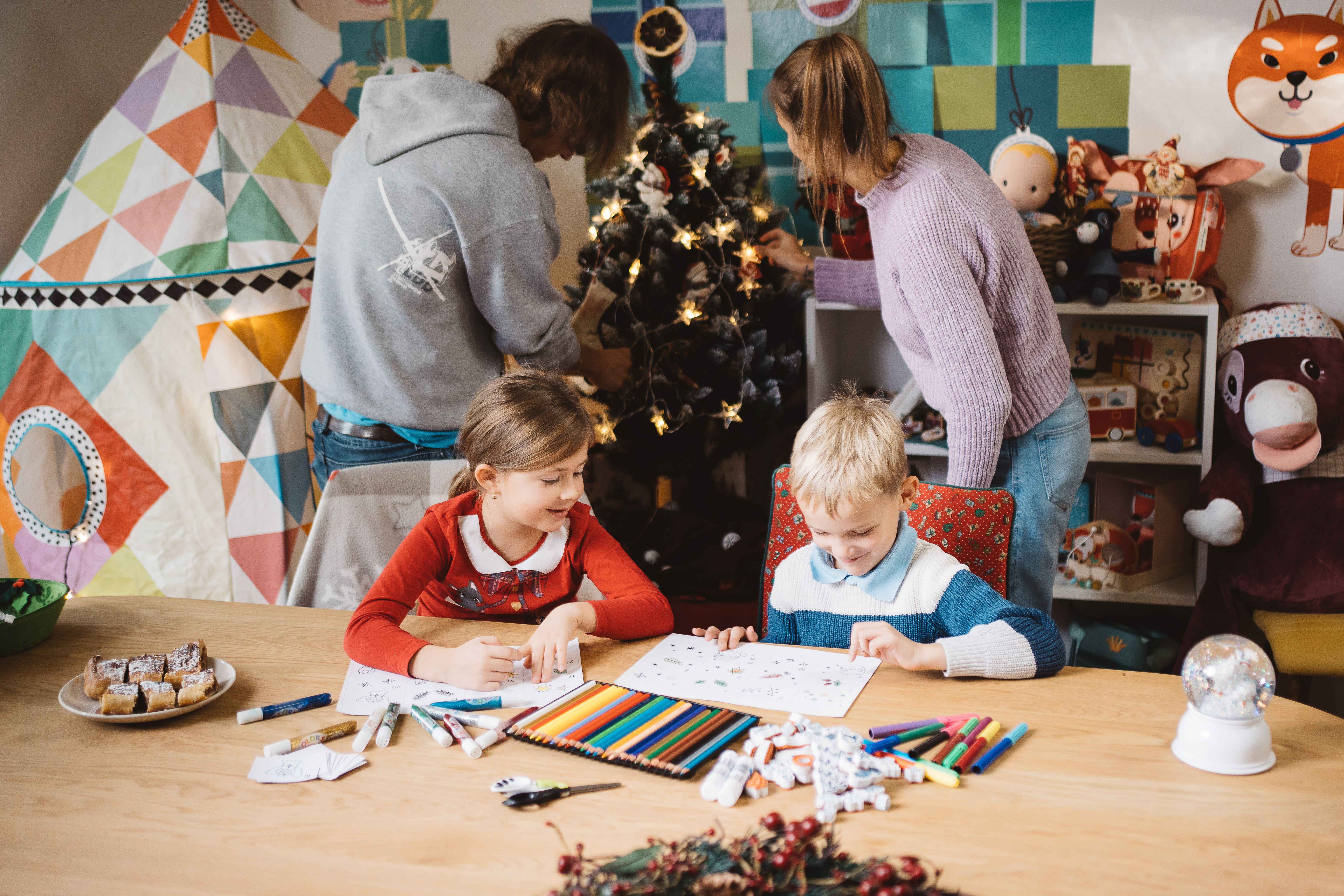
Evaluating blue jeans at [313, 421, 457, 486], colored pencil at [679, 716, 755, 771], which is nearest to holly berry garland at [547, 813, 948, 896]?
colored pencil at [679, 716, 755, 771]

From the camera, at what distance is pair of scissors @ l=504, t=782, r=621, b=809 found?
98 centimetres

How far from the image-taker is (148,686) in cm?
120

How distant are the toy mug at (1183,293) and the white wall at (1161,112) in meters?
0.27

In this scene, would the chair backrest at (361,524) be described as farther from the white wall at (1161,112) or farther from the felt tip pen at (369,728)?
the white wall at (1161,112)

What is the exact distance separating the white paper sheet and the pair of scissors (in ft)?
0.67

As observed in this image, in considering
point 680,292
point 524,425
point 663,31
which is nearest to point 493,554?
point 524,425

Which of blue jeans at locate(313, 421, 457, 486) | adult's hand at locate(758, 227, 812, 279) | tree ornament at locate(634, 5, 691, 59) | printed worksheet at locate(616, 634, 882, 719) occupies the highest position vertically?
tree ornament at locate(634, 5, 691, 59)

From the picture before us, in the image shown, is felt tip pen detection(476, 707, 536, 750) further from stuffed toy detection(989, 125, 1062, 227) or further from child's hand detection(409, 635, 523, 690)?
stuffed toy detection(989, 125, 1062, 227)

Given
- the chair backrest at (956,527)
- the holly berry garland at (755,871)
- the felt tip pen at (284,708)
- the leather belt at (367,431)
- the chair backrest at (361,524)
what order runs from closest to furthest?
the holly berry garland at (755,871)
the felt tip pen at (284,708)
the chair backrest at (956,527)
the chair backrest at (361,524)
the leather belt at (367,431)

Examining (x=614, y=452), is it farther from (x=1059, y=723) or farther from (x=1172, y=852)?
(x=1172, y=852)

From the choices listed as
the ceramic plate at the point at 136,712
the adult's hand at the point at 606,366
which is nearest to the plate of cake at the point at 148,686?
the ceramic plate at the point at 136,712

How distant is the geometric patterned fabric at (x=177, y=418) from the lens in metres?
2.35

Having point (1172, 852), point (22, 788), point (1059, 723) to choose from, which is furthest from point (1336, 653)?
point (22, 788)

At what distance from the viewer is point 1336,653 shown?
2115 mm
